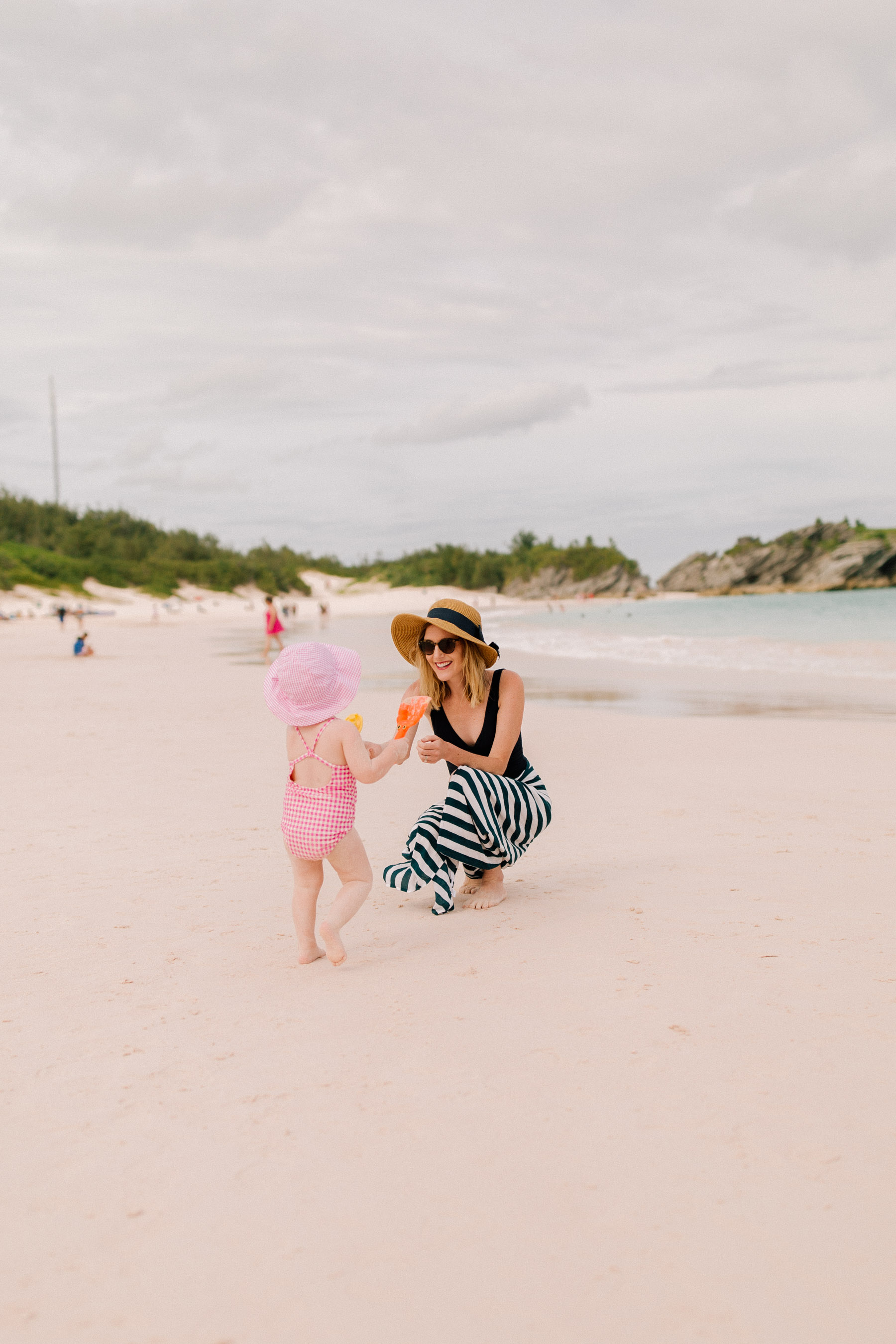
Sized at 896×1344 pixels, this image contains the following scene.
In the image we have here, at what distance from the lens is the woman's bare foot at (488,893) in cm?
455

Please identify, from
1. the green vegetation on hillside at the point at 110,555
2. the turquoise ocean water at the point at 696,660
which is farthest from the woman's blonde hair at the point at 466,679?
the green vegetation on hillside at the point at 110,555

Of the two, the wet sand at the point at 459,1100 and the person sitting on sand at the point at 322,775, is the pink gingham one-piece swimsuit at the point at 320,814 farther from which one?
the wet sand at the point at 459,1100

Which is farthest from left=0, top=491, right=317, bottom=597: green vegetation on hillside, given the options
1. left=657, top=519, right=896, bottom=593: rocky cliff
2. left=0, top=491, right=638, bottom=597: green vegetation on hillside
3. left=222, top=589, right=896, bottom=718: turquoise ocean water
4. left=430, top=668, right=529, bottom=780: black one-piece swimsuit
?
left=657, top=519, right=896, bottom=593: rocky cliff

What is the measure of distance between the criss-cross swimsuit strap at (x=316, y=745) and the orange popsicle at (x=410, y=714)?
29 cm

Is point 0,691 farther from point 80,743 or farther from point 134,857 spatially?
point 134,857

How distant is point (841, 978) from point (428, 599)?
Answer: 82.9 meters

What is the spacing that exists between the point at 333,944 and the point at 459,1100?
117 centimetres

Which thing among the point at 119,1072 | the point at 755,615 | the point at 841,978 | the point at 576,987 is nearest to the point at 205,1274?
the point at 119,1072

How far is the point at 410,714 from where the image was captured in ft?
13.0

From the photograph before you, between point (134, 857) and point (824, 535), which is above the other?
point (824, 535)

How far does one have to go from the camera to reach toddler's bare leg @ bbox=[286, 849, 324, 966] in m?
3.81

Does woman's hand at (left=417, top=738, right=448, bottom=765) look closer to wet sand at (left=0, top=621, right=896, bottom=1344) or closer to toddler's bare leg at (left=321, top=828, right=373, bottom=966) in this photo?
toddler's bare leg at (left=321, top=828, right=373, bottom=966)

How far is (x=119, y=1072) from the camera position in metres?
2.87

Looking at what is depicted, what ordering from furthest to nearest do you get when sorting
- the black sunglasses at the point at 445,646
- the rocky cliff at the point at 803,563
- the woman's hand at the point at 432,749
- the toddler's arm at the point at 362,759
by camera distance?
1. the rocky cliff at the point at 803,563
2. the black sunglasses at the point at 445,646
3. the woman's hand at the point at 432,749
4. the toddler's arm at the point at 362,759
